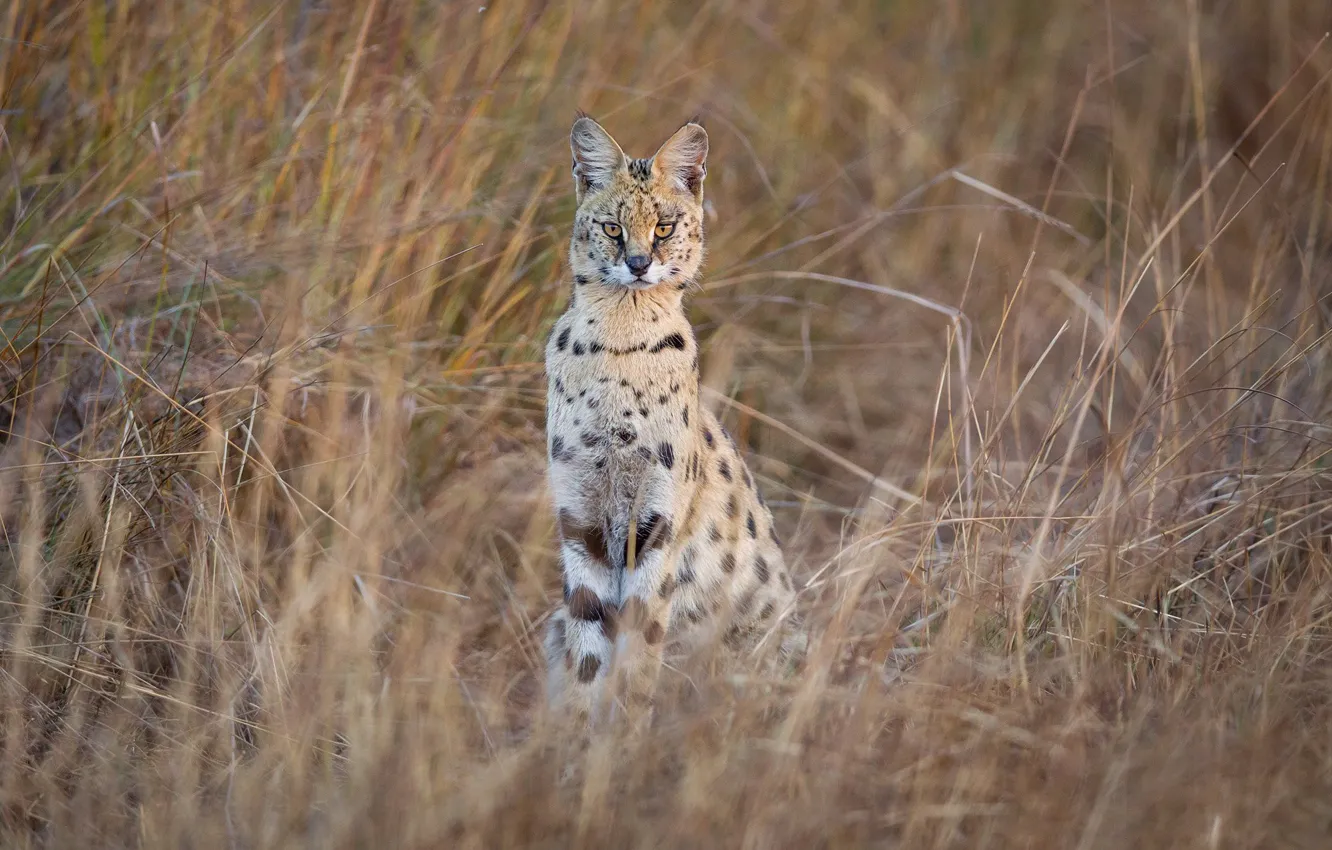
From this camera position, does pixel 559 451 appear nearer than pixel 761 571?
Yes

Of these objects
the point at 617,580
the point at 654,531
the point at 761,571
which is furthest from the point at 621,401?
the point at 761,571

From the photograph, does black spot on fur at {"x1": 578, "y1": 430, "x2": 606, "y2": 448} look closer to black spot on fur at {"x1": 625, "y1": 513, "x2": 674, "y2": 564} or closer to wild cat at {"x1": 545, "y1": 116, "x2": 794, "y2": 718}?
wild cat at {"x1": 545, "y1": 116, "x2": 794, "y2": 718}

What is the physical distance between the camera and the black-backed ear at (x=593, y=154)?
3.41 meters

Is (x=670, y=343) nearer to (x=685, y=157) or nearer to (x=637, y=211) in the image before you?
(x=637, y=211)

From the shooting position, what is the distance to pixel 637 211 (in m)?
3.27

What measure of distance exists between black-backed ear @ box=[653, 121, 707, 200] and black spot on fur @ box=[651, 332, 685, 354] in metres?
0.38

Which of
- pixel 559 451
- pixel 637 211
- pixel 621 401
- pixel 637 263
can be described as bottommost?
pixel 559 451

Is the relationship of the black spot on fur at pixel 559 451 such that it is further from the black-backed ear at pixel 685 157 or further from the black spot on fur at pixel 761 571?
the black-backed ear at pixel 685 157

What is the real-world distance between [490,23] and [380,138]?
0.51 m

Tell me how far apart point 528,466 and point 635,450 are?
2.89ft

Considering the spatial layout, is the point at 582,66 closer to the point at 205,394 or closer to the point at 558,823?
the point at 205,394

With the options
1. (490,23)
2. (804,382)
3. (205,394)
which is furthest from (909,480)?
(205,394)

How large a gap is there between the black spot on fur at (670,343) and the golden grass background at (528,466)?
626 millimetres

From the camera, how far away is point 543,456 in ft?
13.3
